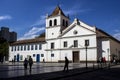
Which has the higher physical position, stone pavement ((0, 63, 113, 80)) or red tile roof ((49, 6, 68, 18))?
red tile roof ((49, 6, 68, 18))

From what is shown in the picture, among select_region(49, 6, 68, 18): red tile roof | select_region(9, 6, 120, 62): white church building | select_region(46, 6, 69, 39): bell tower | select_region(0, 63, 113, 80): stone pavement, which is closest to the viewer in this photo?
select_region(0, 63, 113, 80): stone pavement

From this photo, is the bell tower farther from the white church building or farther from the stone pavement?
the stone pavement

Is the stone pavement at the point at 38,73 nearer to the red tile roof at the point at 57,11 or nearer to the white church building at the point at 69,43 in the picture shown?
the white church building at the point at 69,43

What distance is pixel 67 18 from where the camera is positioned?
5822cm

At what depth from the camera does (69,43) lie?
→ 2045 inches

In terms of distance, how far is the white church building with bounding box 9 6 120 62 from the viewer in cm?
4784

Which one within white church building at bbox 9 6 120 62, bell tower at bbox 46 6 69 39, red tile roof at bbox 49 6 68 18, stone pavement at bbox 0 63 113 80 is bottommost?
stone pavement at bbox 0 63 113 80

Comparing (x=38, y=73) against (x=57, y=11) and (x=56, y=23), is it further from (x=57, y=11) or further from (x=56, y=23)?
(x=57, y=11)

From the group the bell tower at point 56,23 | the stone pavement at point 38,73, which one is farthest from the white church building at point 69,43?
the stone pavement at point 38,73

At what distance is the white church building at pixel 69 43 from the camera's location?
47.8m

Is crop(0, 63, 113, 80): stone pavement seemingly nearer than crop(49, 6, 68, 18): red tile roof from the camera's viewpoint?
Yes

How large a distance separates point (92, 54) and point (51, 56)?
12431mm

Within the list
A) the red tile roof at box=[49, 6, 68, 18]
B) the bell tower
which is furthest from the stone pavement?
the red tile roof at box=[49, 6, 68, 18]

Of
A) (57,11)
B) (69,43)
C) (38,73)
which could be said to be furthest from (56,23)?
(38,73)
